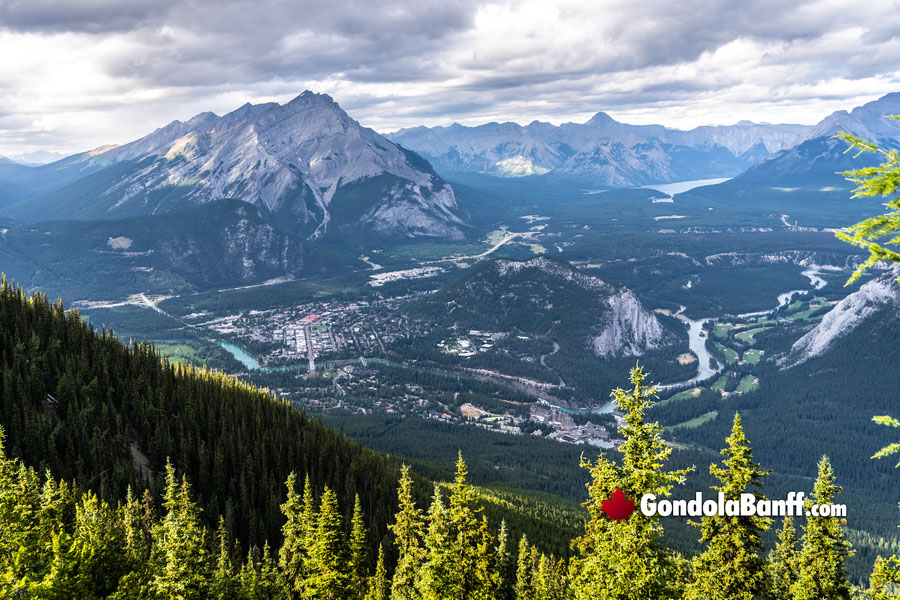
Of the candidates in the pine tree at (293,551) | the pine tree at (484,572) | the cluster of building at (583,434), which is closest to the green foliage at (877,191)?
the pine tree at (484,572)

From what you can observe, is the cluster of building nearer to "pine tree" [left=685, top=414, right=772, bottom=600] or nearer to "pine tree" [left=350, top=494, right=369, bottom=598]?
"pine tree" [left=350, top=494, right=369, bottom=598]

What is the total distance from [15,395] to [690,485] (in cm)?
14913

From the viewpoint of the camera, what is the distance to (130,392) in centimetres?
11494

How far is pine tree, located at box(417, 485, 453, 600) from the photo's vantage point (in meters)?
37.7

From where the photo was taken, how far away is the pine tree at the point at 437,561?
37.7m

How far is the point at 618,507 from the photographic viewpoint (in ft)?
96.7

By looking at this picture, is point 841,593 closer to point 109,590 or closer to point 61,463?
point 109,590

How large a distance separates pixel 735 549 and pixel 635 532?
29.0 ft

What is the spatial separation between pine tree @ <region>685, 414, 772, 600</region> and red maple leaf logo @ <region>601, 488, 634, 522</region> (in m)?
6.46

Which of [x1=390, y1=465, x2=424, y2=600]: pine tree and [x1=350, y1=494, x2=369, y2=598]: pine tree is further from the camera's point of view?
[x1=350, y1=494, x2=369, y2=598]: pine tree

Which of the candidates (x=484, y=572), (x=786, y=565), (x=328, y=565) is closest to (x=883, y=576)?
(x=786, y=565)

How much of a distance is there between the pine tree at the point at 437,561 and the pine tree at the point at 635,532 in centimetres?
1082

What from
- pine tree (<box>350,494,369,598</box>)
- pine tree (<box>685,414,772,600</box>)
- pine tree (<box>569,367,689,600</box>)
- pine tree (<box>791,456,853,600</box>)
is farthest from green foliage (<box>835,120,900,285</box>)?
pine tree (<box>350,494,369,598</box>)

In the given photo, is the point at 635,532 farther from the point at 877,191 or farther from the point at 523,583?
the point at 523,583
